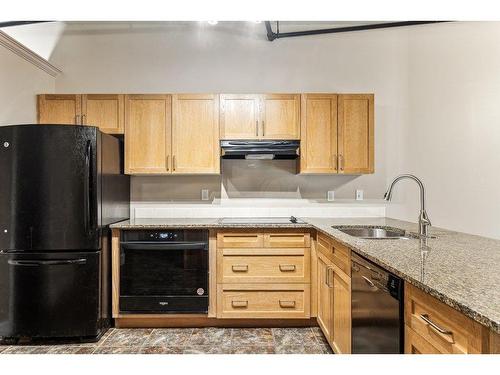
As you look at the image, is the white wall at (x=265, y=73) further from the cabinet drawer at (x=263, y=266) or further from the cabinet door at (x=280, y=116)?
the cabinet drawer at (x=263, y=266)

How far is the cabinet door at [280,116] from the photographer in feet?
10.6

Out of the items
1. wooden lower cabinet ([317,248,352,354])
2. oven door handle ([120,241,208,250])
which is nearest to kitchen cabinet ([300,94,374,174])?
wooden lower cabinet ([317,248,352,354])

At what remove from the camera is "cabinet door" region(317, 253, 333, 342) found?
7.88 ft

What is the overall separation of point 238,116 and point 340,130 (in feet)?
3.05

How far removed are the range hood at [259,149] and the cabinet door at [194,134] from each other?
0.17 metres

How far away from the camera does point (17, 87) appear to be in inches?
120

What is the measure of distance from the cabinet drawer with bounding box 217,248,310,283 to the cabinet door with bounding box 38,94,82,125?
1817 millimetres

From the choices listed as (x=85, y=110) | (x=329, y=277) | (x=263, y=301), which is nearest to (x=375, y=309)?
(x=329, y=277)

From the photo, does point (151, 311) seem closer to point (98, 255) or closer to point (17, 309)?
point (98, 255)

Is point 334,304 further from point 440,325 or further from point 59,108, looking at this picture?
point 59,108

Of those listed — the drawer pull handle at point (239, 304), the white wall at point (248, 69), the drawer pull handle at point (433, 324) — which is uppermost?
the white wall at point (248, 69)

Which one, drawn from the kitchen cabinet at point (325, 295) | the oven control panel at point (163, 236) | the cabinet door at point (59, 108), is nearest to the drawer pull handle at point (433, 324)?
the kitchen cabinet at point (325, 295)

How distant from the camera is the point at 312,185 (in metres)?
3.64
